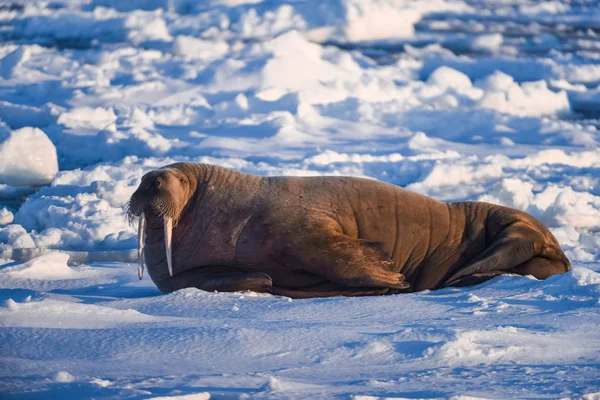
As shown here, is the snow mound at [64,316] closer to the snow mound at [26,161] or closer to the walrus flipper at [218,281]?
the walrus flipper at [218,281]

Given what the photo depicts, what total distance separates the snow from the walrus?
274mm

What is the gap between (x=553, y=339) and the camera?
3.85 meters

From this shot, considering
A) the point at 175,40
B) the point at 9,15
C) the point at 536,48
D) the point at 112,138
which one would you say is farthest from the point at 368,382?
the point at 9,15

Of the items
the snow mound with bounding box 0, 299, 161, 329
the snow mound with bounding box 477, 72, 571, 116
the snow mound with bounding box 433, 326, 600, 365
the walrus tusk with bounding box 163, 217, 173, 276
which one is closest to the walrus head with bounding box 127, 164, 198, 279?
the walrus tusk with bounding box 163, 217, 173, 276

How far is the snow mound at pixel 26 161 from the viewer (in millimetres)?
10586

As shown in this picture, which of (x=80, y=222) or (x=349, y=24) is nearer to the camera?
(x=80, y=222)

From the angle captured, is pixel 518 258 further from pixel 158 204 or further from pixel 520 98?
pixel 520 98

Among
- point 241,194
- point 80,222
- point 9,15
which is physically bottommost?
point 80,222

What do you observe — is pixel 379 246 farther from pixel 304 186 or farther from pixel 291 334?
pixel 291 334

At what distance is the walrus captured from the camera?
5324mm

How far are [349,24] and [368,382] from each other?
16.3 metres

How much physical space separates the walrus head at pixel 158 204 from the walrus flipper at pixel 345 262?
70cm

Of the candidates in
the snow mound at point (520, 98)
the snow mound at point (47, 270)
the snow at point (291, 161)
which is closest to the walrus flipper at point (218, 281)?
the snow at point (291, 161)

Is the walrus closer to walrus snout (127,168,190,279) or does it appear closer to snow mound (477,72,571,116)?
walrus snout (127,168,190,279)
